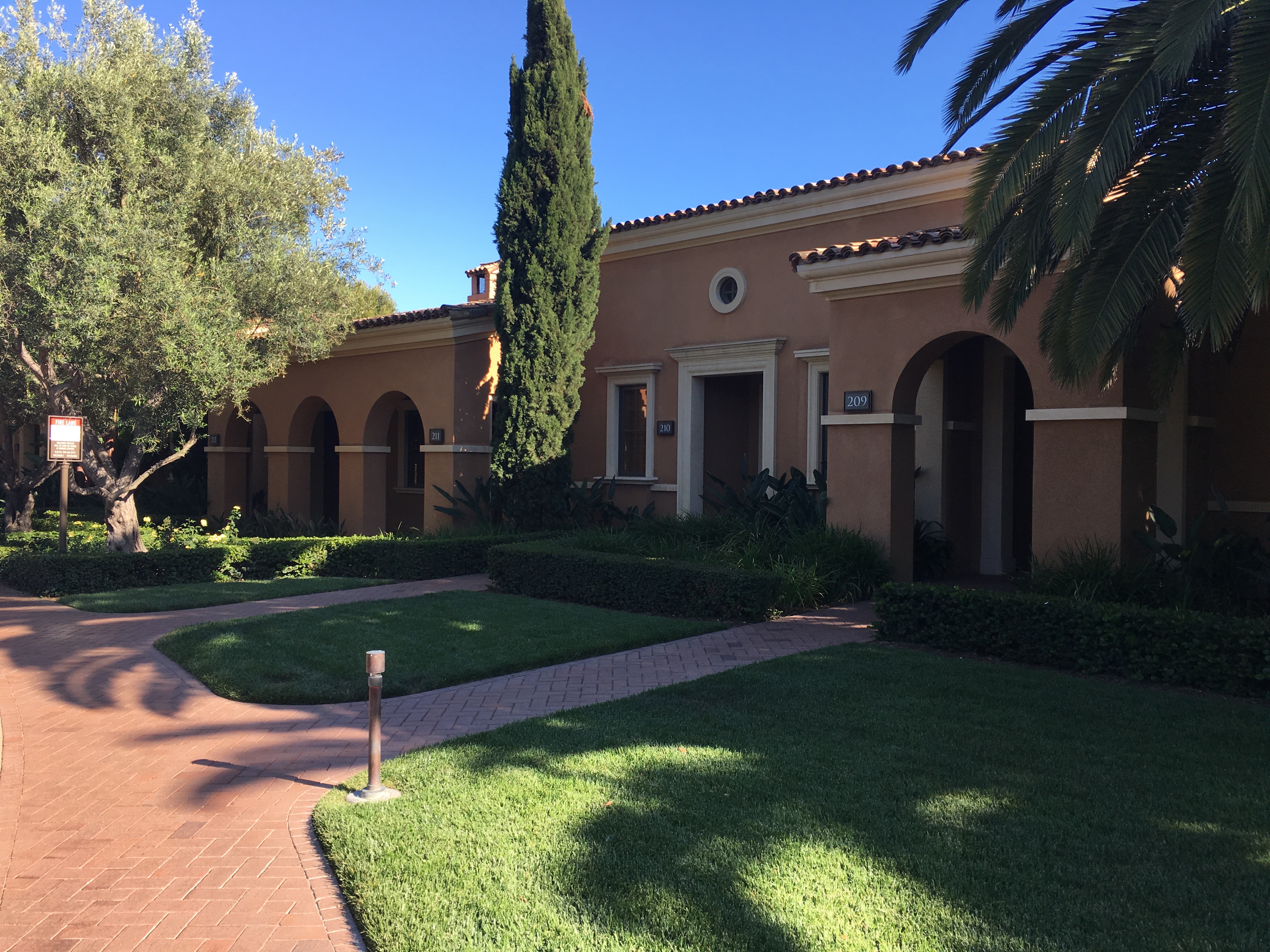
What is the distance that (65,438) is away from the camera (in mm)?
12180

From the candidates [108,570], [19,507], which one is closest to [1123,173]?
[108,570]

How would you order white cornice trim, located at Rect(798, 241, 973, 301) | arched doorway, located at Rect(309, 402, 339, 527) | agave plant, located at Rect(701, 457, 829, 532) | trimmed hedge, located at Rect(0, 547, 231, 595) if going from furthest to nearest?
1. arched doorway, located at Rect(309, 402, 339, 527)
2. trimmed hedge, located at Rect(0, 547, 231, 595)
3. agave plant, located at Rect(701, 457, 829, 532)
4. white cornice trim, located at Rect(798, 241, 973, 301)

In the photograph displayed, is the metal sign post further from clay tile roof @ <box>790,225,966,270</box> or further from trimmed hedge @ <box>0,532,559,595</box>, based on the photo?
clay tile roof @ <box>790,225,966,270</box>

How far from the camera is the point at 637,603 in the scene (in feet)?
35.2

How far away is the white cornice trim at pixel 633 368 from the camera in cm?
1584

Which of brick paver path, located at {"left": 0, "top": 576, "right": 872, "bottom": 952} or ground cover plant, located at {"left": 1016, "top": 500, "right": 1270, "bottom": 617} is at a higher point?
ground cover plant, located at {"left": 1016, "top": 500, "right": 1270, "bottom": 617}

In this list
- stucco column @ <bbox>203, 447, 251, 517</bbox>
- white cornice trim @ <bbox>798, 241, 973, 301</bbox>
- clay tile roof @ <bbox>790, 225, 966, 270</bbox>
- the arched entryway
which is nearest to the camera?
clay tile roof @ <bbox>790, 225, 966, 270</bbox>

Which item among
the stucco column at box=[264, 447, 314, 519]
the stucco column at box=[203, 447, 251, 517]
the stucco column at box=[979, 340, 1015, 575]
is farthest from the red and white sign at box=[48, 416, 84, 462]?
the stucco column at box=[979, 340, 1015, 575]

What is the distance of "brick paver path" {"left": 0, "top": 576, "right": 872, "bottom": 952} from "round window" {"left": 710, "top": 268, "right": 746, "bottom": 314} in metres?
6.48

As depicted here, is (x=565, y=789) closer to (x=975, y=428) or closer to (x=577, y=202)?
(x=975, y=428)

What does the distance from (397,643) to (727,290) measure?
8819 millimetres

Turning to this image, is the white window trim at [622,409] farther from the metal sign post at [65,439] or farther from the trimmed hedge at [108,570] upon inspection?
the metal sign post at [65,439]

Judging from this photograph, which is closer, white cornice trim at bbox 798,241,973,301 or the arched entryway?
white cornice trim at bbox 798,241,973,301

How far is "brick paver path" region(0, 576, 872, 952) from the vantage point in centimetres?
386
